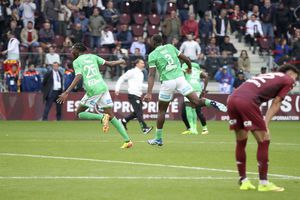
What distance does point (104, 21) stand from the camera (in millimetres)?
38219

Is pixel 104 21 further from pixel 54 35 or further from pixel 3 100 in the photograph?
pixel 3 100

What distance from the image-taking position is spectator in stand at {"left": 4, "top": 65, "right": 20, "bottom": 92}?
34656 millimetres

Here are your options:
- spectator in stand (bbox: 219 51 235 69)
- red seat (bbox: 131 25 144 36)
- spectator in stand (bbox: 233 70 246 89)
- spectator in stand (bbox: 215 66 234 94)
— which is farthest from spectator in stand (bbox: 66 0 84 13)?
spectator in stand (bbox: 233 70 246 89)

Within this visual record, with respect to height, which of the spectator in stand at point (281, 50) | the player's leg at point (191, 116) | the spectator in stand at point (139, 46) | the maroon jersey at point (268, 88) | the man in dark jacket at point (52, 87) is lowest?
the man in dark jacket at point (52, 87)

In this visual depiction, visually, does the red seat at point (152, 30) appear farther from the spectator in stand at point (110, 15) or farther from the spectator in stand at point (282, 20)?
the spectator in stand at point (282, 20)

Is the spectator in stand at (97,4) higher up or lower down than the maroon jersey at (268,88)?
lower down

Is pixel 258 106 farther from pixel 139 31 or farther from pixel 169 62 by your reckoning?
pixel 139 31

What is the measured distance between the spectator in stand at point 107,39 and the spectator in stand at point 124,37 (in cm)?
57

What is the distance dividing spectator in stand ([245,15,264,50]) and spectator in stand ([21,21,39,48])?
1001 centimetres

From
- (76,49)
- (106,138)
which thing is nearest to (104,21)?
(106,138)

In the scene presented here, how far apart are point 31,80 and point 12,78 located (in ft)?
2.51

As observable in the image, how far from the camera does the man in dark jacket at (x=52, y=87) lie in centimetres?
3422

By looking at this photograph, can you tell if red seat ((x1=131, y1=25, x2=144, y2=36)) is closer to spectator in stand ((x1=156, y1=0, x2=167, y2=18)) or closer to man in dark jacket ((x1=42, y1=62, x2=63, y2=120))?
spectator in stand ((x1=156, y1=0, x2=167, y2=18))

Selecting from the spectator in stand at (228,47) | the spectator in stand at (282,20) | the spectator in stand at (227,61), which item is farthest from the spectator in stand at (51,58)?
the spectator in stand at (282,20)
